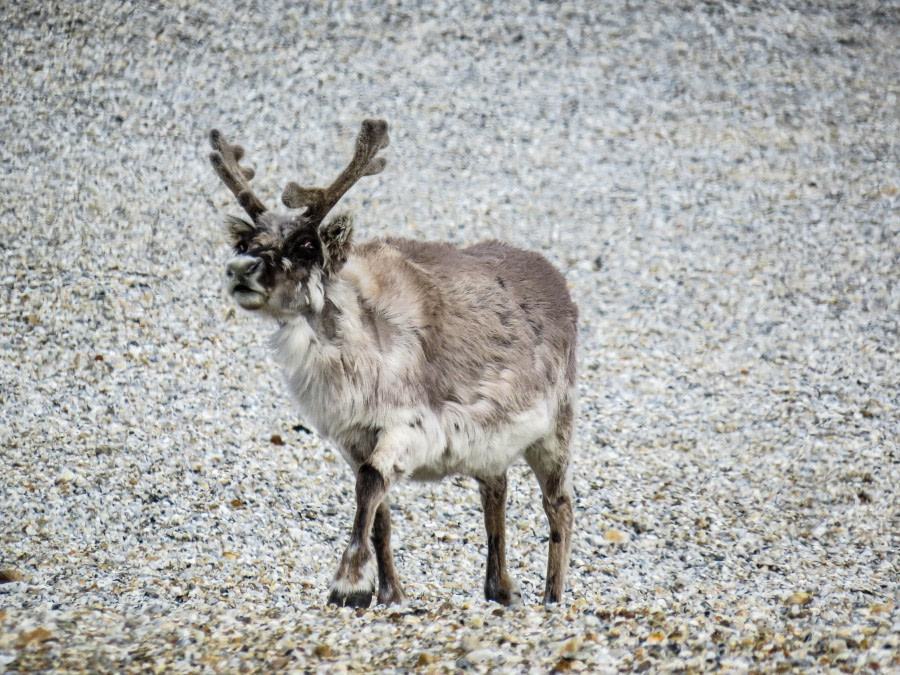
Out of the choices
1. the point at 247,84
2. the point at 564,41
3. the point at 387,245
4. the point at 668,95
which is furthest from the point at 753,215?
the point at 387,245

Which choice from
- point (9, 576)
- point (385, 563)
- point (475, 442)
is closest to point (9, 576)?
point (9, 576)

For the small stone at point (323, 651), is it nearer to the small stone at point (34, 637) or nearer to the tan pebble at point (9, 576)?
the small stone at point (34, 637)

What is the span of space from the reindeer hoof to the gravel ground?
0.12 metres

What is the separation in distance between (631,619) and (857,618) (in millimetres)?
1256

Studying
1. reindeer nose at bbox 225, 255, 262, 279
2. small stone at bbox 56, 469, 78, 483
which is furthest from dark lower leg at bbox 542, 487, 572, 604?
small stone at bbox 56, 469, 78, 483

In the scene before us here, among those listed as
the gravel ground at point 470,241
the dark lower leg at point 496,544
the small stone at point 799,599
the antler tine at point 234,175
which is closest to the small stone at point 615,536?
the gravel ground at point 470,241

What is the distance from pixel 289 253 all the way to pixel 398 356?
801mm

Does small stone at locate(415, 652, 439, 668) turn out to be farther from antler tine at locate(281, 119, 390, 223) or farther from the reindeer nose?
antler tine at locate(281, 119, 390, 223)

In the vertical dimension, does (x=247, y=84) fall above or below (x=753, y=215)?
above

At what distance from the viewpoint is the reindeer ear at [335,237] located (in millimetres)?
5383

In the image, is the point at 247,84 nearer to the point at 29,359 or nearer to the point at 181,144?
the point at 181,144

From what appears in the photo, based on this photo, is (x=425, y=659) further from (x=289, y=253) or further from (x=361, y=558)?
(x=289, y=253)

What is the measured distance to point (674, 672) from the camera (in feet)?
14.5

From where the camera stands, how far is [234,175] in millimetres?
5875
